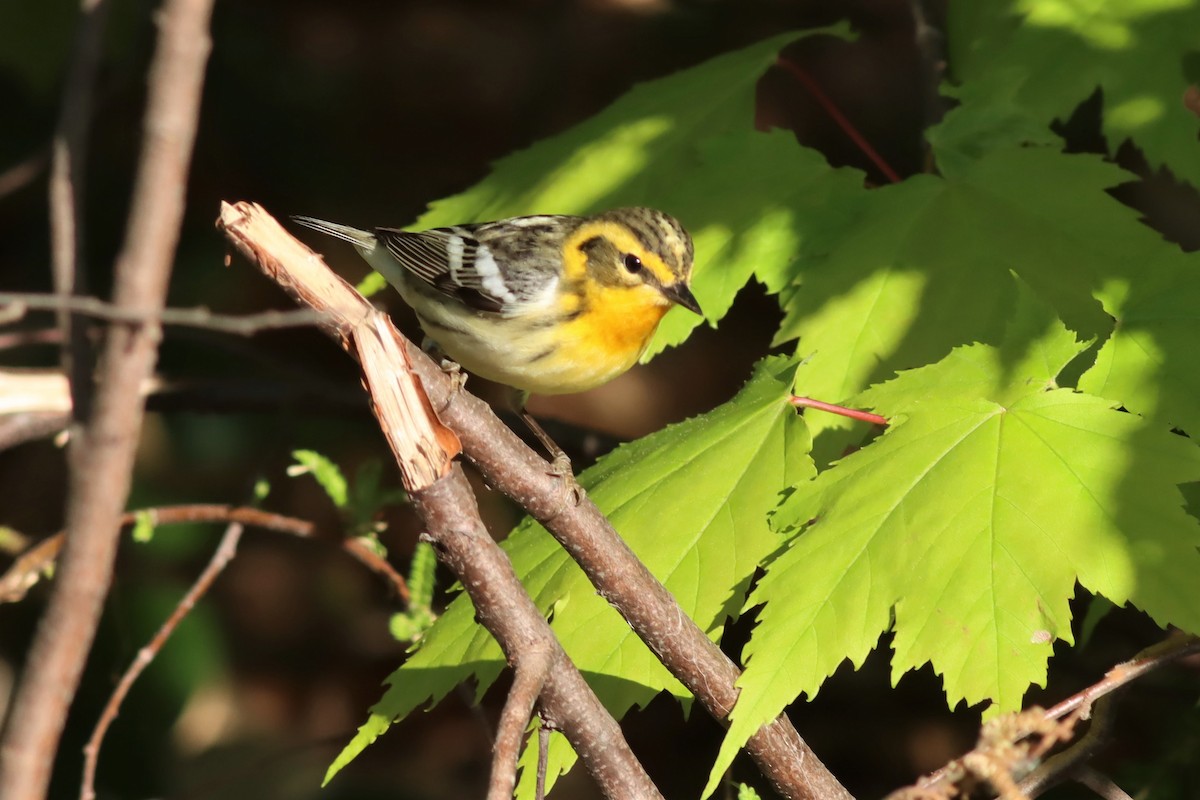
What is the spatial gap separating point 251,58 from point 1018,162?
12.2ft

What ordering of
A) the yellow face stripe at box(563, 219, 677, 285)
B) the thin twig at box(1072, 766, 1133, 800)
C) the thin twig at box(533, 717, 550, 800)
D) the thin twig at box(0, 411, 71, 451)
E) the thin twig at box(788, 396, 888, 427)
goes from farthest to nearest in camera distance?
the thin twig at box(0, 411, 71, 451) → the yellow face stripe at box(563, 219, 677, 285) → the thin twig at box(788, 396, 888, 427) → the thin twig at box(1072, 766, 1133, 800) → the thin twig at box(533, 717, 550, 800)

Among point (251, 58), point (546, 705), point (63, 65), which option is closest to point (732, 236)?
point (546, 705)

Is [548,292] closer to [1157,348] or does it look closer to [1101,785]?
[1157,348]

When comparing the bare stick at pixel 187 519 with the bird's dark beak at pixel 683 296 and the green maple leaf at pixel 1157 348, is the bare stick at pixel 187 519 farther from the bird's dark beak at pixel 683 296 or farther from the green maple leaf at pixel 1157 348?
the green maple leaf at pixel 1157 348

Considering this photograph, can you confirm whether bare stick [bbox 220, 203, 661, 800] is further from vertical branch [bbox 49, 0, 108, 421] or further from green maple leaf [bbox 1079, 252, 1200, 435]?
green maple leaf [bbox 1079, 252, 1200, 435]

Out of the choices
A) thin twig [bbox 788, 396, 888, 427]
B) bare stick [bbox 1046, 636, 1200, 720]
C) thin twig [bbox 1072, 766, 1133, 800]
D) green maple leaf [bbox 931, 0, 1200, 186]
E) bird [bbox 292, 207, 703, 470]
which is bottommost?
thin twig [bbox 1072, 766, 1133, 800]

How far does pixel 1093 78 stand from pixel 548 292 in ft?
4.51

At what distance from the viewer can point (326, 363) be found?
18.2 ft

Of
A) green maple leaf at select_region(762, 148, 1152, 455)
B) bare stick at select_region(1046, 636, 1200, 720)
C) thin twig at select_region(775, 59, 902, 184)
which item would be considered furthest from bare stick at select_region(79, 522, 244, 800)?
thin twig at select_region(775, 59, 902, 184)

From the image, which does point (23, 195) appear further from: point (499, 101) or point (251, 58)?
point (499, 101)

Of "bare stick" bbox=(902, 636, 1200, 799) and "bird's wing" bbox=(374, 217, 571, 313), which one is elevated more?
"bird's wing" bbox=(374, 217, 571, 313)

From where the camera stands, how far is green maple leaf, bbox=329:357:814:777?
200cm

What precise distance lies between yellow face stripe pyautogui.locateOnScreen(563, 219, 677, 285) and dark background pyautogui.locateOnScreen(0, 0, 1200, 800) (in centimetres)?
77

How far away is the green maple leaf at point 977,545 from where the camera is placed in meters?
1.71
